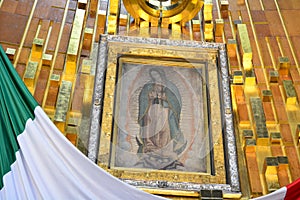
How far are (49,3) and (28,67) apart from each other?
2.99 ft

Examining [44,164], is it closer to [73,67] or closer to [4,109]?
[4,109]

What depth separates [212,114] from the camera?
4.35 metres

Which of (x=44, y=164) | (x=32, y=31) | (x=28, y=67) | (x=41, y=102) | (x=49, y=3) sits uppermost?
(x=49, y=3)

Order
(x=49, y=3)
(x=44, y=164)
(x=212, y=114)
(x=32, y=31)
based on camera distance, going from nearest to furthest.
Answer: (x=44, y=164) < (x=212, y=114) < (x=32, y=31) < (x=49, y=3)

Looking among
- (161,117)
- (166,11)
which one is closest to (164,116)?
(161,117)

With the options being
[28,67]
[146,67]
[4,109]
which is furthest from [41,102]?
[146,67]

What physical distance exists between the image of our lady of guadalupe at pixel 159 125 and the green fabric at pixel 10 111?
35.0 inches

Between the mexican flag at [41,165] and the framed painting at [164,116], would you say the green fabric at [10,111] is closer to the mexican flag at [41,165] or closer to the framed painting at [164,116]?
the mexican flag at [41,165]

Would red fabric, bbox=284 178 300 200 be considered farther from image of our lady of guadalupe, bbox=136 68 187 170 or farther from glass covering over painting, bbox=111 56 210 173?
image of our lady of guadalupe, bbox=136 68 187 170

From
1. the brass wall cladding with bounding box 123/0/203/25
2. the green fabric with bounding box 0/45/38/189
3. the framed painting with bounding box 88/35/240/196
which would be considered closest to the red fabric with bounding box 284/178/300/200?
the framed painting with bounding box 88/35/240/196

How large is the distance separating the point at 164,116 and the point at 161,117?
1.1 inches

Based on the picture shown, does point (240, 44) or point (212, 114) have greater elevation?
point (240, 44)

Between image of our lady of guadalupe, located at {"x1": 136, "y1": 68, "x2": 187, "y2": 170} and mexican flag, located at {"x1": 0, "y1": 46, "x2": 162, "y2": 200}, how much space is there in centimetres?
54

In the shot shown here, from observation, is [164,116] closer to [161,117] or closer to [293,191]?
[161,117]
